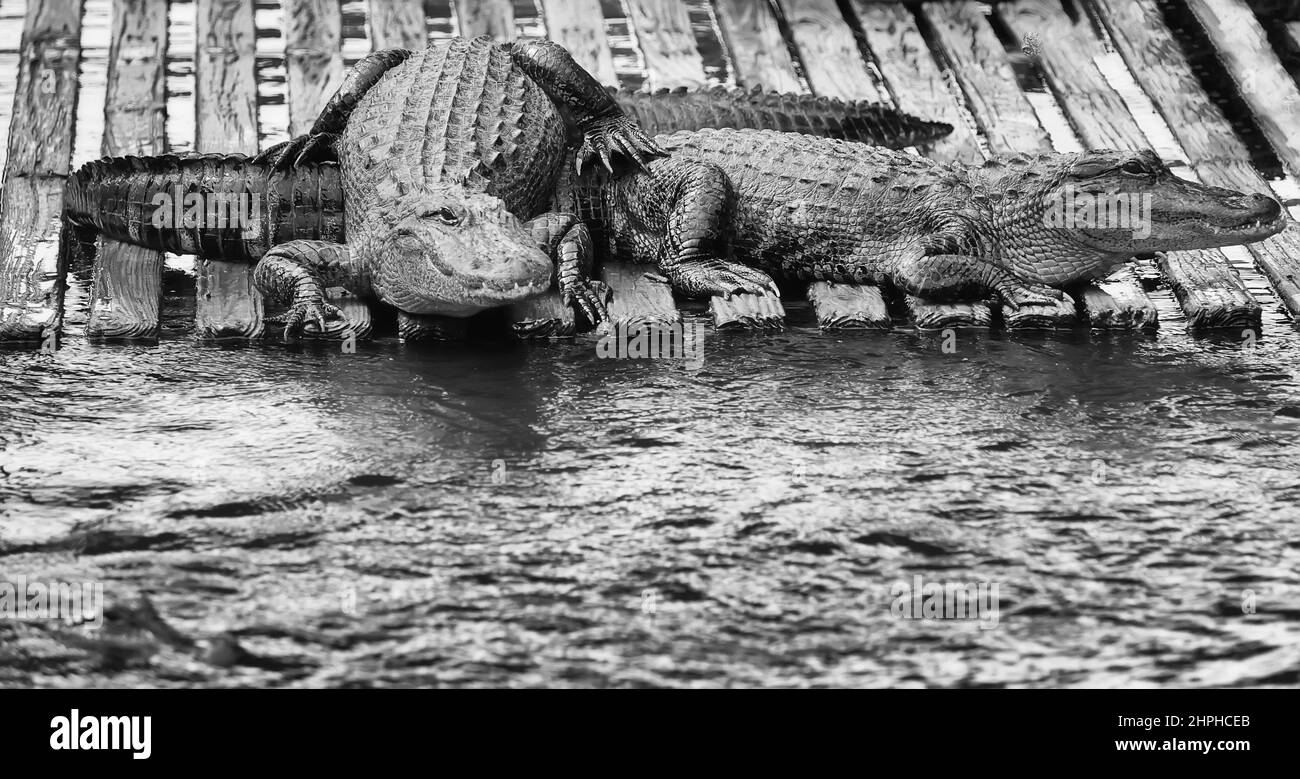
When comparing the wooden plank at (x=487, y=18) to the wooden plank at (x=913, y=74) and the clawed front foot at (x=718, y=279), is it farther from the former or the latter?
the clawed front foot at (x=718, y=279)

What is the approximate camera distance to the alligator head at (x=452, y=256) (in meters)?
4.74

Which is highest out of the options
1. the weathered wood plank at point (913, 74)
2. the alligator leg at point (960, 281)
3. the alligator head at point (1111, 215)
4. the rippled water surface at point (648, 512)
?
the weathered wood plank at point (913, 74)

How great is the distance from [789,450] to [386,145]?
221 centimetres

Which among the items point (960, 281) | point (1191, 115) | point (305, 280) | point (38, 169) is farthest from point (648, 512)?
point (1191, 115)

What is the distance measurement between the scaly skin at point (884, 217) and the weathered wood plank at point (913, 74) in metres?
0.78

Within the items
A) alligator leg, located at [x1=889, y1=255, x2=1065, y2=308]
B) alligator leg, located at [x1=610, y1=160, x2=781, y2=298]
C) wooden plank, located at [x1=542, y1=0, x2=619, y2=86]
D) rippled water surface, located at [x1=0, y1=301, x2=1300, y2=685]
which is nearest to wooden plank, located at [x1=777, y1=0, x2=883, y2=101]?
wooden plank, located at [x1=542, y1=0, x2=619, y2=86]

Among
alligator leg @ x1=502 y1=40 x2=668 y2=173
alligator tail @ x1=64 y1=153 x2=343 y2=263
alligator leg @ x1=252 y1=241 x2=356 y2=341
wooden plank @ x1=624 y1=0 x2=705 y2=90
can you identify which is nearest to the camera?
alligator leg @ x1=252 y1=241 x2=356 y2=341

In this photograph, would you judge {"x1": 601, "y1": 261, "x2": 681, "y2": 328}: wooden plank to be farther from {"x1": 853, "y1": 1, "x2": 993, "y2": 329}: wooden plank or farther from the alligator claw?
{"x1": 853, "y1": 1, "x2": 993, "y2": 329}: wooden plank

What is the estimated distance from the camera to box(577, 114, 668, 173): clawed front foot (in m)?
5.78

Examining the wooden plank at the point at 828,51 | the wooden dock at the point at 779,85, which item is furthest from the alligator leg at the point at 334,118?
the wooden plank at the point at 828,51

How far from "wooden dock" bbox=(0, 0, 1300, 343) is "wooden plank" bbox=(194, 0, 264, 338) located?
10 mm

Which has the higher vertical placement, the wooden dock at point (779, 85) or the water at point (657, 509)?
the wooden dock at point (779, 85)
